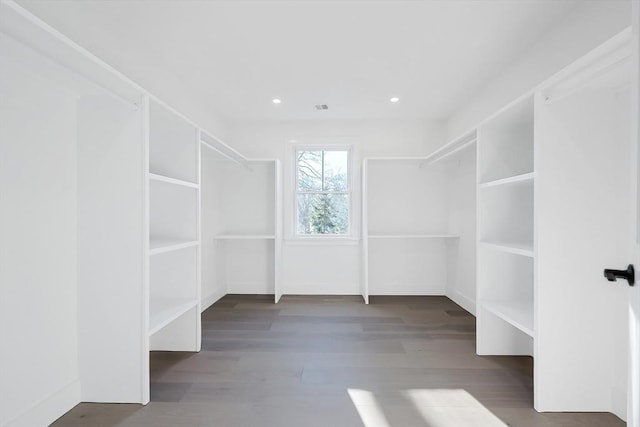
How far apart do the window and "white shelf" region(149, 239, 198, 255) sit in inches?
86.6

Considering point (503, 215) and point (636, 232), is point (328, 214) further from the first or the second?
point (636, 232)

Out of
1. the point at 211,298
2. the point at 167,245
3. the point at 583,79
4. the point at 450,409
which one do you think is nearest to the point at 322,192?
the point at 211,298

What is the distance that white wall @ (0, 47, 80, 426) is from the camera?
4.73 feet

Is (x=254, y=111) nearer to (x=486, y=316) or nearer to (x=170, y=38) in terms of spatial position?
(x=170, y=38)

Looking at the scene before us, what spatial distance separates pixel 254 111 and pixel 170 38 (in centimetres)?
163

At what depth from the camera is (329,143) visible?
4328 mm

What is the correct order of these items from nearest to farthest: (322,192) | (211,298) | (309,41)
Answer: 1. (309,41)
2. (211,298)
3. (322,192)

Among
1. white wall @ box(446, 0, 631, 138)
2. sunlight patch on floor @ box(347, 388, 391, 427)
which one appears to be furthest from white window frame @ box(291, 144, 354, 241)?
sunlight patch on floor @ box(347, 388, 391, 427)

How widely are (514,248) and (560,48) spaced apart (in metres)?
1.40

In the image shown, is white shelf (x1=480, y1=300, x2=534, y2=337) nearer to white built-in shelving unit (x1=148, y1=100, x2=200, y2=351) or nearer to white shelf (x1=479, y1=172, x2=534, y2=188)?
white shelf (x1=479, y1=172, x2=534, y2=188)

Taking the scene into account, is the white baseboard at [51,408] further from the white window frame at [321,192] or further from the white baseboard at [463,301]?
the white baseboard at [463,301]

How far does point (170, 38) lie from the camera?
2232mm

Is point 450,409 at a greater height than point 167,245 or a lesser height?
lesser

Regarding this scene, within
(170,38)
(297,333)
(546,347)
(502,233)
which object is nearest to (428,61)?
(502,233)
